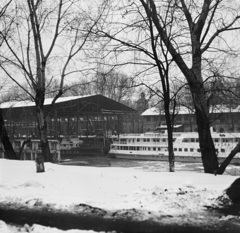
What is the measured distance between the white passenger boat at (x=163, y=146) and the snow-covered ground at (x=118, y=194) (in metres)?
34.9

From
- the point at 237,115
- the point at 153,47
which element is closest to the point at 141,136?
the point at 237,115

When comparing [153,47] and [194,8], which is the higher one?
[194,8]

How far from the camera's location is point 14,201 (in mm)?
7125

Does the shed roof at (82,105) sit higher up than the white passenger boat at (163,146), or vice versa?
the shed roof at (82,105)

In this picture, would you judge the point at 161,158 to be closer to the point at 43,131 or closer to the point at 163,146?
the point at 163,146

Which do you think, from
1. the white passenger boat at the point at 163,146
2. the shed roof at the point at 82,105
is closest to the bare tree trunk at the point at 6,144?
the shed roof at the point at 82,105

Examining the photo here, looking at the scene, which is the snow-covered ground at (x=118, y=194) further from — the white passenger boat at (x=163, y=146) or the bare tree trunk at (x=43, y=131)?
the white passenger boat at (x=163, y=146)

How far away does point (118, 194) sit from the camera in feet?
24.0

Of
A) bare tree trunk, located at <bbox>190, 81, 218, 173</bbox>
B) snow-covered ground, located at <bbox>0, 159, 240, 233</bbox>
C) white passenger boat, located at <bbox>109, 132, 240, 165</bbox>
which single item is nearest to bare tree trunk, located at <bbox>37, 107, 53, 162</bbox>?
snow-covered ground, located at <bbox>0, 159, 240, 233</bbox>

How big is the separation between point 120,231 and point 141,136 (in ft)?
149

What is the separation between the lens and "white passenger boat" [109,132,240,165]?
43.3m

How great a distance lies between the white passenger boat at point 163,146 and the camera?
142ft

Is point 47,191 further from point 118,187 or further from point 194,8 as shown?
point 194,8

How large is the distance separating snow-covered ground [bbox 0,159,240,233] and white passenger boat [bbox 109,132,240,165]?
114 feet
